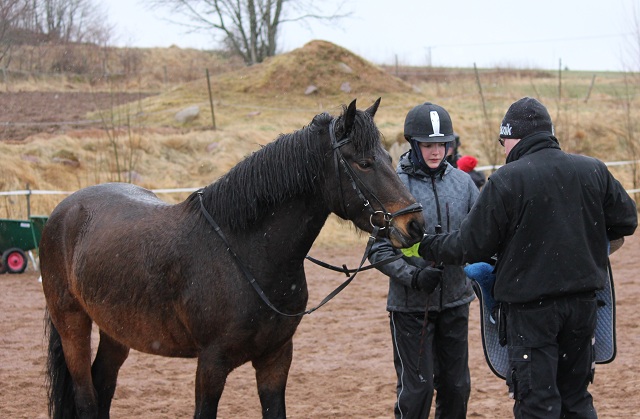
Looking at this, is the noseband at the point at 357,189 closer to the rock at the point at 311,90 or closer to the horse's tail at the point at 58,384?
the horse's tail at the point at 58,384

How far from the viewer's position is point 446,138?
387 centimetres

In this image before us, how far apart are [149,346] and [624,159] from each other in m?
16.8

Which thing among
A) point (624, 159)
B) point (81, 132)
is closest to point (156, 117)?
point (81, 132)

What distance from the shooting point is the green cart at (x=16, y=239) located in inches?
419

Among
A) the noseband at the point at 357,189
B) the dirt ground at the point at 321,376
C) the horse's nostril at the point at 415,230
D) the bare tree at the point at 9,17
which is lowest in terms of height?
the dirt ground at the point at 321,376

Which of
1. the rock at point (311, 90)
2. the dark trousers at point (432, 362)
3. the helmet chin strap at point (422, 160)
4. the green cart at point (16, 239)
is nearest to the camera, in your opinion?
the dark trousers at point (432, 362)

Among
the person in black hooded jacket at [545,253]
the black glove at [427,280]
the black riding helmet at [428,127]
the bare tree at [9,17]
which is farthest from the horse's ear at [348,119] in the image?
the bare tree at [9,17]

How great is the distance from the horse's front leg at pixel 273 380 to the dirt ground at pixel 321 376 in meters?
1.36

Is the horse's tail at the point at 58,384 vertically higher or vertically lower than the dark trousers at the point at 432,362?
lower

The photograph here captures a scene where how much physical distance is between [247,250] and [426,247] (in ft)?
2.85

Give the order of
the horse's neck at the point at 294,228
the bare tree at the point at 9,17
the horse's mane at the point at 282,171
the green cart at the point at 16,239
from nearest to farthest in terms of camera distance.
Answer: the horse's mane at the point at 282,171 → the horse's neck at the point at 294,228 → the bare tree at the point at 9,17 → the green cart at the point at 16,239

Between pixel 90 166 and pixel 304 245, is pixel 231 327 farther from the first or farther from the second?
pixel 90 166

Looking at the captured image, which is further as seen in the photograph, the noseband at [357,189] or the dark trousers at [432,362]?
the dark trousers at [432,362]

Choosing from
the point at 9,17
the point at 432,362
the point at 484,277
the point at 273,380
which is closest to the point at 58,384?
the point at 273,380
